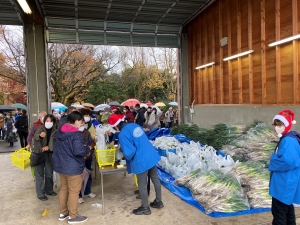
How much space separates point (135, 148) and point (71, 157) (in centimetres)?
89

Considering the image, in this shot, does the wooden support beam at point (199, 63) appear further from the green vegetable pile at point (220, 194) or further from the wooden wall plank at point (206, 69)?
the green vegetable pile at point (220, 194)

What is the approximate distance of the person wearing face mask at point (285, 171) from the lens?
2.38 metres

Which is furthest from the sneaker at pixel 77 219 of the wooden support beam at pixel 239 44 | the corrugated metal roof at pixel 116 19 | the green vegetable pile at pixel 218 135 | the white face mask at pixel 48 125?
the corrugated metal roof at pixel 116 19

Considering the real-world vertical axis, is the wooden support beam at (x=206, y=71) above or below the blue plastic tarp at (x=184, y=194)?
above

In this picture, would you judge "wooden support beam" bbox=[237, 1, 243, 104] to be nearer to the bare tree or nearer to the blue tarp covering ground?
the blue tarp covering ground

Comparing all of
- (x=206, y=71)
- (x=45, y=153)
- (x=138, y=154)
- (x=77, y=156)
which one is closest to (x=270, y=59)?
(x=206, y=71)

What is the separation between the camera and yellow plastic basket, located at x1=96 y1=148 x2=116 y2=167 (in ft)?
12.3

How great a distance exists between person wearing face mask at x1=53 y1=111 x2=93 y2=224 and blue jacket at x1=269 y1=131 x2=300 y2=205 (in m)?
2.38

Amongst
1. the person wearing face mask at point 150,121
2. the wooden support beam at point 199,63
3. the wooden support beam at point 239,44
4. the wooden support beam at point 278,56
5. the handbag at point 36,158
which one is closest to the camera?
the handbag at point 36,158

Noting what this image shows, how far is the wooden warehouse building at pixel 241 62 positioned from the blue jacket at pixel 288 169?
4057 mm

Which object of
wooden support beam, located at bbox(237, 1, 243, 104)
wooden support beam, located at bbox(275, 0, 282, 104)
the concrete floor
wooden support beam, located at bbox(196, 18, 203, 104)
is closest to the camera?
the concrete floor

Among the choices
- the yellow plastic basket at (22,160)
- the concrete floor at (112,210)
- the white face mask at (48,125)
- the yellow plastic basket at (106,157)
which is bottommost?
the concrete floor at (112,210)

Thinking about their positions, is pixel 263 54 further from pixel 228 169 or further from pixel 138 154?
pixel 138 154

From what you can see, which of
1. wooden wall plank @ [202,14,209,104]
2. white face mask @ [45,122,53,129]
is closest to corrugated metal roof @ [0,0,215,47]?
wooden wall plank @ [202,14,209,104]
